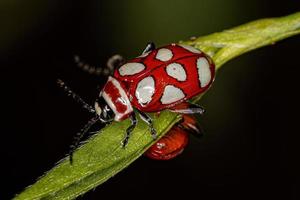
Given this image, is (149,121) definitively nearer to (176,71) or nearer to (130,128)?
(130,128)

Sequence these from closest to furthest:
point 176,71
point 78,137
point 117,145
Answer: point 117,145
point 78,137
point 176,71

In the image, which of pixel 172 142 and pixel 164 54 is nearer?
pixel 172 142

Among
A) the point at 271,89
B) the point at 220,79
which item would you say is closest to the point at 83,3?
the point at 220,79

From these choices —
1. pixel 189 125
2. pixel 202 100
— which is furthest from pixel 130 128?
pixel 202 100

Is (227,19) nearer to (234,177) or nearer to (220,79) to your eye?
(220,79)

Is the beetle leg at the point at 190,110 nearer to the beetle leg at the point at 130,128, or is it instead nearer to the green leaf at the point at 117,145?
the green leaf at the point at 117,145

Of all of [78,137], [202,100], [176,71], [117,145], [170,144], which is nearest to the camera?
[117,145]
